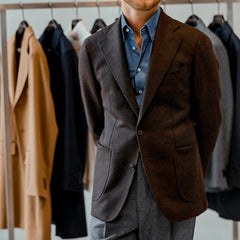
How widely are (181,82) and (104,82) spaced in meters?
0.25

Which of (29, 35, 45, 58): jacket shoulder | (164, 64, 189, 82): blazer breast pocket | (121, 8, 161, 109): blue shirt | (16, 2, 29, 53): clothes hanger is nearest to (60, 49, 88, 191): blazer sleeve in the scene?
(29, 35, 45, 58): jacket shoulder

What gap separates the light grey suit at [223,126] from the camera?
6.51 ft

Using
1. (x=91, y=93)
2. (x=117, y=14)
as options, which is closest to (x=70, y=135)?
(x=91, y=93)

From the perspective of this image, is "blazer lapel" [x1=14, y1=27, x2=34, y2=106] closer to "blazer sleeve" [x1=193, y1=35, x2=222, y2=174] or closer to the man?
the man

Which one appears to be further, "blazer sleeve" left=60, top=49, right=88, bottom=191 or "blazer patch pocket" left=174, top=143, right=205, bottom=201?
"blazer sleeve" left=60, top=49, right=88, bottom=191

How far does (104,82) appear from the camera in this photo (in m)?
1.37

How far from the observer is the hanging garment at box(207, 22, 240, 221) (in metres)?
2.02

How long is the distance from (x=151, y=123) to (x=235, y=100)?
895 mm

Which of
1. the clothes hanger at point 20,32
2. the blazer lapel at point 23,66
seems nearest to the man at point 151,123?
the blazer lapel at point 23,66

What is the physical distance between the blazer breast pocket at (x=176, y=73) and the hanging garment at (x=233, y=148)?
2.64 ft

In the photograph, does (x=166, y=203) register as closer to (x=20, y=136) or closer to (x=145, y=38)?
(x=145, y=38)

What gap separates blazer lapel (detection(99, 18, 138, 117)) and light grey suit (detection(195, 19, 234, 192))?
769 mm

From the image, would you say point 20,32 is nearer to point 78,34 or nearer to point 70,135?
point 78,34

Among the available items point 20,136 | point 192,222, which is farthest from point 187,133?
point 20,136
